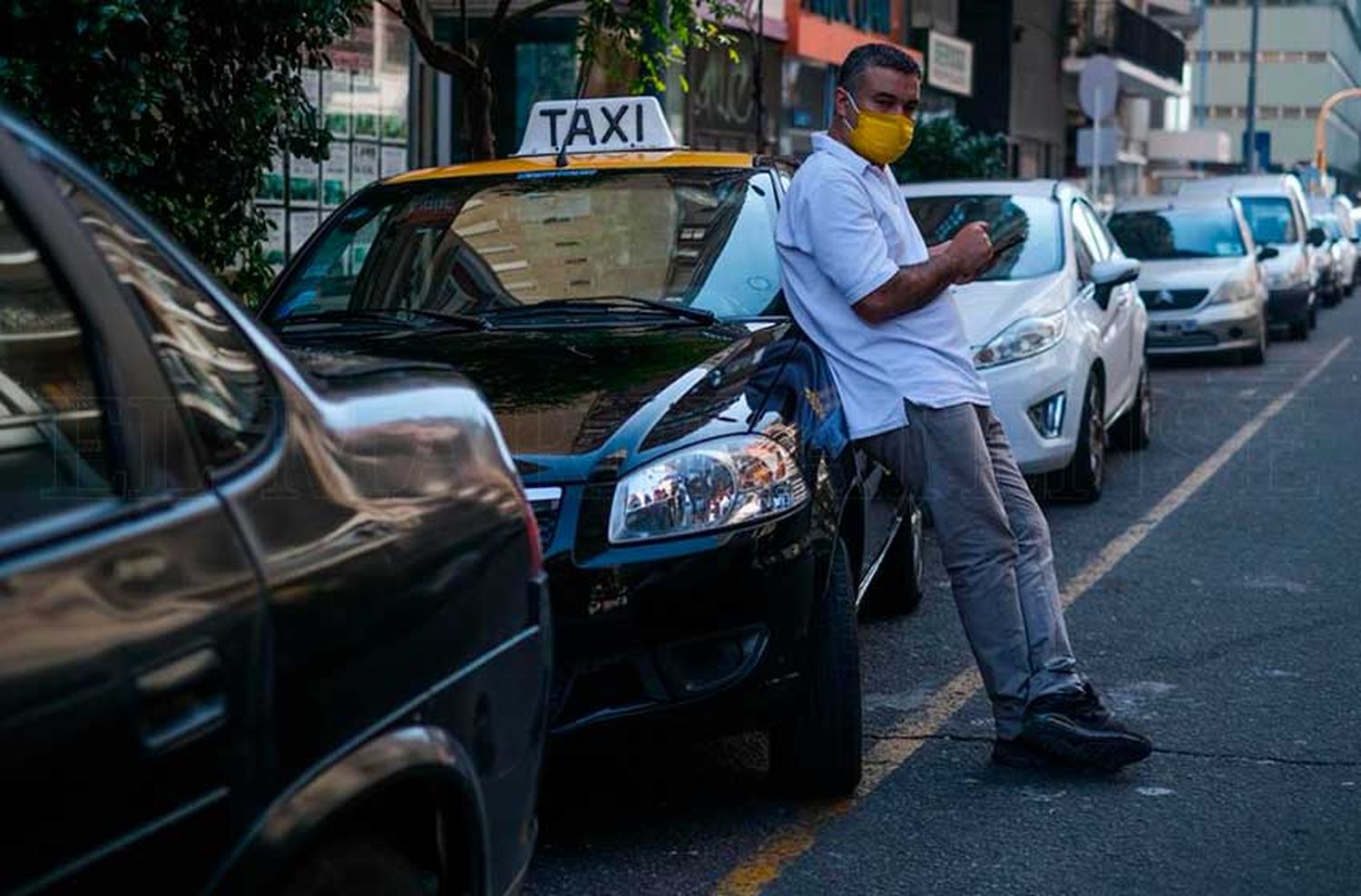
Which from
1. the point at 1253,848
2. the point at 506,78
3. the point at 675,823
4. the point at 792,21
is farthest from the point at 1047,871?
the point at 792,21

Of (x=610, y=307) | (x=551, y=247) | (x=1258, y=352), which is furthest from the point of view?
(x=1258, y=352)

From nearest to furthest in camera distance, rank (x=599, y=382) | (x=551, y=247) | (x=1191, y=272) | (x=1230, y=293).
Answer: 1. (x=599, y=382)
2. (x=551, y=247)
3. (x=1230, y=293)
4. (x=1191, y=272)

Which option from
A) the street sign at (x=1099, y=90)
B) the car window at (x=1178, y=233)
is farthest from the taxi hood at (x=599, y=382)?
the street sign at (x=1099, y=90)

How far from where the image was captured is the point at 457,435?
338 cm

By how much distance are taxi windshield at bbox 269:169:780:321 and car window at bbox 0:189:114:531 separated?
3.68 m

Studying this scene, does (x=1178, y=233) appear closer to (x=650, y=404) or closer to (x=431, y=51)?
(x=431, y=51)

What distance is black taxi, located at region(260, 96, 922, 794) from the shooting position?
496 cm

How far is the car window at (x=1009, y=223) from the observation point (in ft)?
37.7

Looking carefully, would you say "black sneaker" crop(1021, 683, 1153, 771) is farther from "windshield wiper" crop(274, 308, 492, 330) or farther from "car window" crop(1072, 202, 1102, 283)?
"car window" crop(1072, 202, 1102, 283)

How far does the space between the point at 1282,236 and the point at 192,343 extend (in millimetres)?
27051

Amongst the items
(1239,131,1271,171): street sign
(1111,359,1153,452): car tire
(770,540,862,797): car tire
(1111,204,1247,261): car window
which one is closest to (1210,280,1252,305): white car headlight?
(1111,204,1247,261): car window

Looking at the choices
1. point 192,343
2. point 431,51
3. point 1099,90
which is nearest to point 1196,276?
point 1099,90

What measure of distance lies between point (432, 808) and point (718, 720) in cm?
204

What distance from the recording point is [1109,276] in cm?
1157
